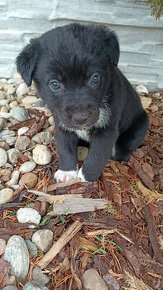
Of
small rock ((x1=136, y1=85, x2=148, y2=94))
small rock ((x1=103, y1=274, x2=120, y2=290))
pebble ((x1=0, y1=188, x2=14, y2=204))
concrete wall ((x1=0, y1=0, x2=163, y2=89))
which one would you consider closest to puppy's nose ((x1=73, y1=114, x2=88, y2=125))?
pebble ((x1=0, y1=188, x2=14, y2=204))

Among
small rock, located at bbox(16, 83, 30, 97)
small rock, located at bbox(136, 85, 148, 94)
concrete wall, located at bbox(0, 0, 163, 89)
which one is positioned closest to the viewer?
concrete wall, located at bbox(0, 0, 163, 89)

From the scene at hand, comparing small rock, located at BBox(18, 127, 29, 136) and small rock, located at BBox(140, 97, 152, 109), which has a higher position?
small rock, located at BBox(140, 97, 152, 109)

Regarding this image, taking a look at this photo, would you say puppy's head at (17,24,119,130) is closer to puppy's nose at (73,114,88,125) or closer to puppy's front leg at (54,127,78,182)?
puppy's nose at (73,114,88,125)

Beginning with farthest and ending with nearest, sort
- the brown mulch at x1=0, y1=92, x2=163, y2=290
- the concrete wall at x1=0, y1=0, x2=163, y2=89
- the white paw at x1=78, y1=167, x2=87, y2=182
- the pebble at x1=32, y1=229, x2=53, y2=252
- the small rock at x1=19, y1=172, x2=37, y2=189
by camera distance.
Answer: the concrete wall at x1=0, y1=0, x2=163, y2=89 → the white paw at x1=78, y1=167, x2=87, y2=182 → the small rock at x1=19, y1=172, x2=37, y2=189 → the pebble at x1=32, y1=229, x2=53, y2=252 → the brown mulch at x1=0, y1=92, x2=163, y2=290

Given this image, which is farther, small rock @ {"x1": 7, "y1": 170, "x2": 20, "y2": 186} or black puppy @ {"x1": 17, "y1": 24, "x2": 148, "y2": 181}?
small rock @ {"x1": 7, "y1": 170, "x2": 20, "y2": 186}

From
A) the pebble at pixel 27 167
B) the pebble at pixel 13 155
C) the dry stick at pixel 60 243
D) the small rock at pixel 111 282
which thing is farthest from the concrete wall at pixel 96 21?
the small rock at pixel 111 282

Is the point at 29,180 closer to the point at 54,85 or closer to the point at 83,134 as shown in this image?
the point at 83,134

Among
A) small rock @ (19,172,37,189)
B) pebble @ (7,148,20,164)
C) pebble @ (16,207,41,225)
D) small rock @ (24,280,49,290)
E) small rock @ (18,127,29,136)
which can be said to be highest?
small rock @ (18,127,29,136)
